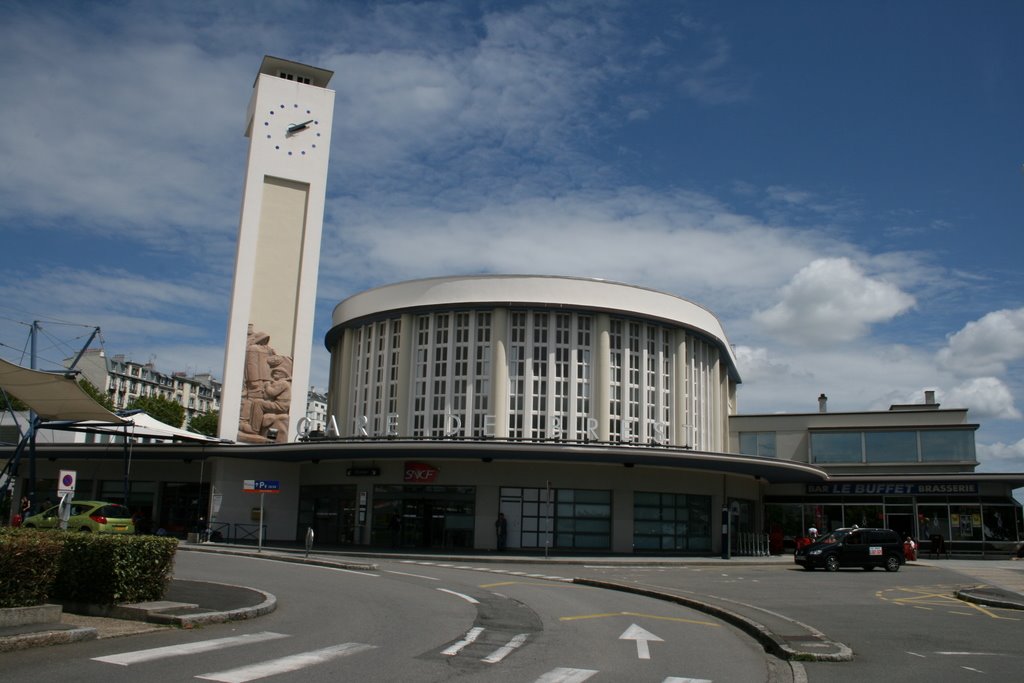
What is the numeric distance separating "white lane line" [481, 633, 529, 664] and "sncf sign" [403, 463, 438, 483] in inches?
958

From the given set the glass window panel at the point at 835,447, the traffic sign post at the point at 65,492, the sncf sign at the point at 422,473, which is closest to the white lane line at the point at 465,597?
the traffic sign post at the point at 65,492

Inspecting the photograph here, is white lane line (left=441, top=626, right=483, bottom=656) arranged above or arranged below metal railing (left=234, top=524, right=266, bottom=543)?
below

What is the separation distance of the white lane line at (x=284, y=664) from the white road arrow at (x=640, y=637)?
11.6 ft

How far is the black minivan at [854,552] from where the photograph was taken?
32031mm

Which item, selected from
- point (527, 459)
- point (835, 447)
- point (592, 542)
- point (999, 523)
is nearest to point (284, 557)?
point (527, 459)

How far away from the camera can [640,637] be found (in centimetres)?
1323

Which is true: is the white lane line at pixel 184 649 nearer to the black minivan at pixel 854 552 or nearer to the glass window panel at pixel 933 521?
the black minivan at pixel 854 552

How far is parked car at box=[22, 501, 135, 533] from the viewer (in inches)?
1185

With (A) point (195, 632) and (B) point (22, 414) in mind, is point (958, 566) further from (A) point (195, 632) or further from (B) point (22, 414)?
(B) point (22, 414)

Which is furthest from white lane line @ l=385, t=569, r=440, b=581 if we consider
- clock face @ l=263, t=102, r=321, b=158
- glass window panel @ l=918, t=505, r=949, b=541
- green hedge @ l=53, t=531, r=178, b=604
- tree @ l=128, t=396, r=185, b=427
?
tree @ l=128, t=396, r=185, b=427

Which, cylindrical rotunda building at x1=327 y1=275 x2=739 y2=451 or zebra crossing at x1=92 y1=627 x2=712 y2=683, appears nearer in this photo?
zebra crossing at x1=92 y1=627 x2=712 y2=683

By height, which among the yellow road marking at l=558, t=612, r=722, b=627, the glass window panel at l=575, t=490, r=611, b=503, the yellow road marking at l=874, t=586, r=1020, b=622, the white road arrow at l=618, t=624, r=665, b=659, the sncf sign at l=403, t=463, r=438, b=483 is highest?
the sncf sign at l=403, t=463, r=438, b=483

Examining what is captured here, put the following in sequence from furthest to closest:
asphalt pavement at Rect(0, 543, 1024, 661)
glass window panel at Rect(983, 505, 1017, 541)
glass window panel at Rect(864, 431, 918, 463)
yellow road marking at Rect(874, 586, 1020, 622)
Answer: glass window panel at Rect(864, 431, 918, 463) → glass window panel at Rect(983, 505, 1017, 541) → yellow road marking at Rect(874, 586, 1020, 622) → asphalt pavement at Rect(0, 543, 1024, 661)

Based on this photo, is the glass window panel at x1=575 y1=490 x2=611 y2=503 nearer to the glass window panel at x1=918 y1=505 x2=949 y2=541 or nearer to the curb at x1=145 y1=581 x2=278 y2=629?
the glass window panel at x1=918 y1=505 x2=949 y2=541
